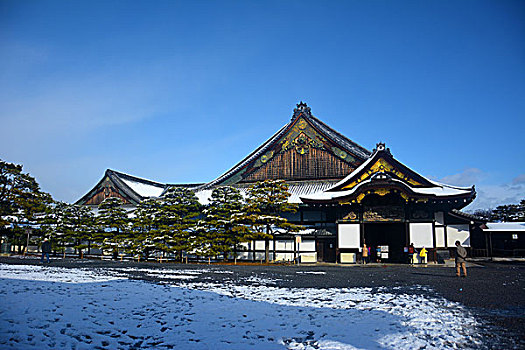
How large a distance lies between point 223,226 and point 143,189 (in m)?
17.3

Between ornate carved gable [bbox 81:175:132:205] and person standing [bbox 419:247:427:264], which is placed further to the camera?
ornate carved gable [bbox 81:175:132:205]

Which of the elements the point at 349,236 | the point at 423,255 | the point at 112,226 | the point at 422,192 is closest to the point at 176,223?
the point at 112,226

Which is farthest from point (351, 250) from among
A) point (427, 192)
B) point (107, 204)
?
point (107, 204)

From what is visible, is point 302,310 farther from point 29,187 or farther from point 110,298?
point 29,187

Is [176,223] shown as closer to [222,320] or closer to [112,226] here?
[112,226]

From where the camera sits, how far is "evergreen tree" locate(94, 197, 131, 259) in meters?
25.6

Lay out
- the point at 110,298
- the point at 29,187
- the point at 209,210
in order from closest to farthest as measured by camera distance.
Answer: the point at 110,298 → the point at 209,210 → the point at 29,187

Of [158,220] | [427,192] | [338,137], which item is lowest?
[158,220]

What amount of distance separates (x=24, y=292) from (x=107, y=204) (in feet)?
64.5

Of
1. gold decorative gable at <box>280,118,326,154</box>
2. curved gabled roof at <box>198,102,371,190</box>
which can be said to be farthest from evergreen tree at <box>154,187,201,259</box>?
gold decorative gable at <box>280,118,326,154</box>

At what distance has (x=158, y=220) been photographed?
81.0 feet

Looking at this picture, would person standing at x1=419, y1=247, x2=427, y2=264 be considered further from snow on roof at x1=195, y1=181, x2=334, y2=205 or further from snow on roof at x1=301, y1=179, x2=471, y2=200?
snow on roof at x1=195, y1=181, x2=334, y2=205

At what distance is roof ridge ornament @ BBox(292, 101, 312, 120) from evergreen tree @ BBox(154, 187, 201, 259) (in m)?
10.6

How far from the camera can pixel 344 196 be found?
22109 millimetres
